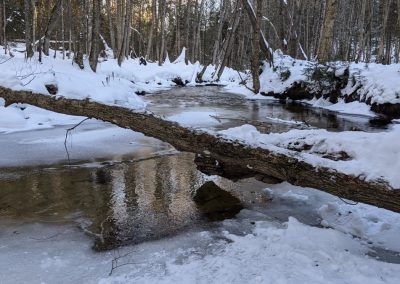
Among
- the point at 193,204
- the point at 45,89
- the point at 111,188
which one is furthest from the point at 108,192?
the point at 45,89

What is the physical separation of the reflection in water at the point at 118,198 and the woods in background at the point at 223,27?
1127cm

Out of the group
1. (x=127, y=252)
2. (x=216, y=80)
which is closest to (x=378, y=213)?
(x=127, y=252)

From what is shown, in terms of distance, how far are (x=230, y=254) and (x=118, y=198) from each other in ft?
6.47

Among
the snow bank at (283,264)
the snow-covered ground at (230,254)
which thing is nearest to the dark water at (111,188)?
the snow-covered ground at (230,254)

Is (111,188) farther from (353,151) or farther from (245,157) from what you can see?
(353,151)

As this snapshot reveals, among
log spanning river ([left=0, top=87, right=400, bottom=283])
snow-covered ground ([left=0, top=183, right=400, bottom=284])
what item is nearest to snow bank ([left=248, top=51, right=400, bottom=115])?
log spanning river ([left=0, top=87, right=400, bottom=283])

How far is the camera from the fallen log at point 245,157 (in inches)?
132

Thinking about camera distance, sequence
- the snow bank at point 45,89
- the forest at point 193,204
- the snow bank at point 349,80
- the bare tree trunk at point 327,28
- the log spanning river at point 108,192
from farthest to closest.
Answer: the bare tree trunk at point 327,28
the snow bank at point 349,80
the snow bank at point 45,89
the log spanning river at point 108,192
the forest at point 193,204

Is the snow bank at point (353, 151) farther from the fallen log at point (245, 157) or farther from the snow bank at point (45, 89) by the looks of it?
the snow bank at point (45, 89)

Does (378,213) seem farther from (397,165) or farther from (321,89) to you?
(321,89)

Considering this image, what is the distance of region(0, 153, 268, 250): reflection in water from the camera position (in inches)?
164

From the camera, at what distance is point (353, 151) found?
3889 millimetres

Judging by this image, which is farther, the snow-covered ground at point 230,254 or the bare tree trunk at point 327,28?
the bare tree trunk at point 327,28

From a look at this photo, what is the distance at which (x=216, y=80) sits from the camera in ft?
102
